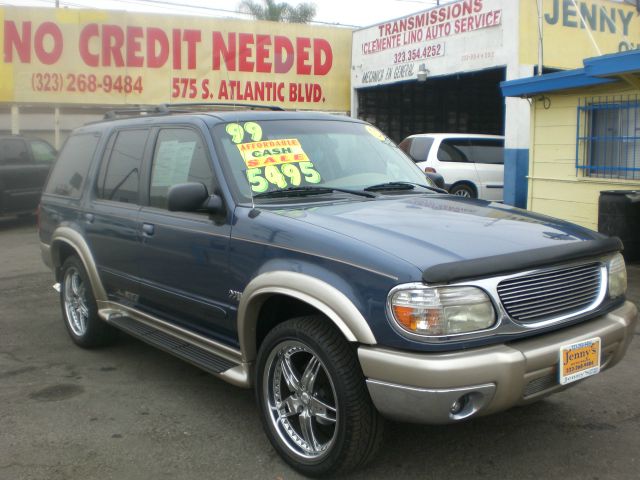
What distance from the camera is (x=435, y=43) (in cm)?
1552

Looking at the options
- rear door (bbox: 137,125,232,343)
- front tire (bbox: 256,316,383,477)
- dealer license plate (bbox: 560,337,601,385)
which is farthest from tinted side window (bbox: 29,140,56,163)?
dealer license plate (bbox: 560,337,601,385)

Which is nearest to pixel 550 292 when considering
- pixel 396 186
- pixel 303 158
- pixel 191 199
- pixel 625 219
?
pixel 396 186

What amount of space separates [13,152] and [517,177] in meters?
9.73

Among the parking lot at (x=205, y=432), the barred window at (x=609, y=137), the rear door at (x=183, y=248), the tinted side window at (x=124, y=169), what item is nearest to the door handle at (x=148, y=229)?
the rear door at (x=183, y=248)

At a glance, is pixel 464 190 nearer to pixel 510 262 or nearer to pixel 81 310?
pixel 81 310

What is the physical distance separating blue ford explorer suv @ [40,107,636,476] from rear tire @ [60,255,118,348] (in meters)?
0.32

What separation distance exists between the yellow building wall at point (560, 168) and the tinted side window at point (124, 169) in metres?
7.12

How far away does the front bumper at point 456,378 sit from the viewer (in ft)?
9.30

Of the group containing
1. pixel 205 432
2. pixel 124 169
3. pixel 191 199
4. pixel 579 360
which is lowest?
pixel 205 432

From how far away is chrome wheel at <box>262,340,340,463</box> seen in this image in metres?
3.35

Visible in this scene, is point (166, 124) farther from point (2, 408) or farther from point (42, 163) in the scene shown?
point (42, 163)

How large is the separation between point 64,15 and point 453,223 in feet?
53.4

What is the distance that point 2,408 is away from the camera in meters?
4.32

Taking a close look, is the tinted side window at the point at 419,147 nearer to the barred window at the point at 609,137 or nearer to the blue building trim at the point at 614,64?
the barred window at the point at 609,137
